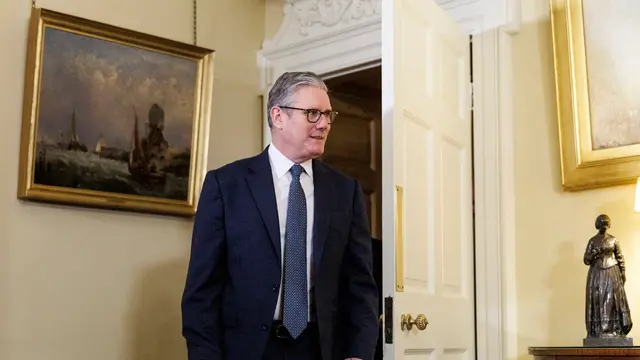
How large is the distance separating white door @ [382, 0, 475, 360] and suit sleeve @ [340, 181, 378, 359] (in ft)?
0.55

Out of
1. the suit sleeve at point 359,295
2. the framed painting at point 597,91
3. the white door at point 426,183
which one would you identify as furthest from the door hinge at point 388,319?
the framed painting at point 597,91

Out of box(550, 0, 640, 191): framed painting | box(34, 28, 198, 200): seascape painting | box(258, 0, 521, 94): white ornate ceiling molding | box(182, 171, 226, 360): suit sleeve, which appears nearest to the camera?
box(182, 171, 226, 360): suit sleeve

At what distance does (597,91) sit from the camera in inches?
139

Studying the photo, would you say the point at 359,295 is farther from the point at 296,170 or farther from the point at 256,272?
the point at 296,170

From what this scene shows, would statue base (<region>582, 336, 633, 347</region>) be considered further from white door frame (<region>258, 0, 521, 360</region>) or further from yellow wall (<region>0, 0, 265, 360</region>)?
yellow wall (<region>0, 0, 265, 360</region>)

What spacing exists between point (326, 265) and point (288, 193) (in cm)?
27

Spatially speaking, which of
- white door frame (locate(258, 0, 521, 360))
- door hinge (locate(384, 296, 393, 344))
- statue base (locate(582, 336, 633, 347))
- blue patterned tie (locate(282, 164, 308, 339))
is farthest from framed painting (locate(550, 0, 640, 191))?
blue patterned tie (locate(282, 164, 308, 339))

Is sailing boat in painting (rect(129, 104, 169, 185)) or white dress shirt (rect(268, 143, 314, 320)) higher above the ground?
sailing boat in painting (rect(129, 104, 169, 185))

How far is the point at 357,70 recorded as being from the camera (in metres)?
4.46

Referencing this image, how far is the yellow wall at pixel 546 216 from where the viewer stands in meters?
3.46

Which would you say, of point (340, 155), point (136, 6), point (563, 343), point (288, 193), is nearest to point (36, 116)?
point (136, 6)

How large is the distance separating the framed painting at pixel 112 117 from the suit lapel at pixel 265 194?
1231mm

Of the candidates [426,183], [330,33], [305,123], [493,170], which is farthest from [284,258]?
[330,33]

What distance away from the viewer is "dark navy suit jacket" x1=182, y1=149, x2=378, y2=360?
270 cm
